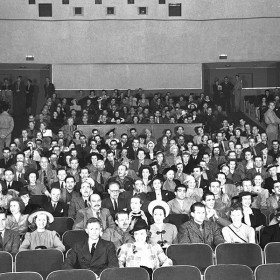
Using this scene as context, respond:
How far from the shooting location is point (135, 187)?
10.1 meters

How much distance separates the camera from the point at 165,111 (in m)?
17.8

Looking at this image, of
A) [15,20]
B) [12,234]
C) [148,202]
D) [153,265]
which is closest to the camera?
[153,265]

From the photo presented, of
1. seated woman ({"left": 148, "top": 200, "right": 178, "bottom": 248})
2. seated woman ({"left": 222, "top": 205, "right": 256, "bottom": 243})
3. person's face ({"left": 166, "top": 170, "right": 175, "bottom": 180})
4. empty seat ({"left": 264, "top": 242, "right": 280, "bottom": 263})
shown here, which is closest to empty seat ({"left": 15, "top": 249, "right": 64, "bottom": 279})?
seated woman ({"left": 148, "top": 200, "right": 178, "bottom": 248})

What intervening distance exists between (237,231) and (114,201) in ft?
6.46

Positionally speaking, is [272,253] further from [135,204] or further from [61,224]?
[61,224]

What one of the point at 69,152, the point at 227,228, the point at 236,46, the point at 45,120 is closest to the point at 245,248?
the point at 227,228

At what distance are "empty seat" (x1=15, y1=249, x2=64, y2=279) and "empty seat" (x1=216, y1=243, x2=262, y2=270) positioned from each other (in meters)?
1.59

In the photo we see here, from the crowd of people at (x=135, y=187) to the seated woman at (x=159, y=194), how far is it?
0.01 m

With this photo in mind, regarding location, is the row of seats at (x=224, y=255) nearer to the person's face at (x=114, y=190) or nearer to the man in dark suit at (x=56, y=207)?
the person's face at (x=114, y=190)

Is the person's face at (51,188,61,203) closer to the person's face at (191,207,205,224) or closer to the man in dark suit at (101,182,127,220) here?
the man in dark suit at (101,182,127,220)

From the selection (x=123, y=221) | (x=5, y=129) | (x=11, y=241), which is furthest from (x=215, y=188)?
(x=5, y=129)

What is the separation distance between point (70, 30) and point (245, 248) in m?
14.7

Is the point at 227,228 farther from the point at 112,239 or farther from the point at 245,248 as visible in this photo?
the point at 112,239

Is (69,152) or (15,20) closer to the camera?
(69,152)
